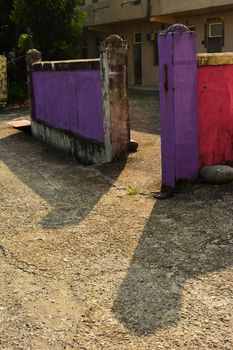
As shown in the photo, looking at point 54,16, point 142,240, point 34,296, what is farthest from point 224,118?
point 54,16

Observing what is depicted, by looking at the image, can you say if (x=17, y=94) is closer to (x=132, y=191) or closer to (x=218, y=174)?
(x=132, y=191)

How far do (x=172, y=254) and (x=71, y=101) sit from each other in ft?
19.6

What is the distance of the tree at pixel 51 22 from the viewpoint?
1983cm

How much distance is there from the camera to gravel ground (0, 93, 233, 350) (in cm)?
333

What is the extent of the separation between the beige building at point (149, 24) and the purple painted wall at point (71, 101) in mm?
8266

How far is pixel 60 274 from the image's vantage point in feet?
14.0

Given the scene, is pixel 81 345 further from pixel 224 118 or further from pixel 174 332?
pixel 224 118

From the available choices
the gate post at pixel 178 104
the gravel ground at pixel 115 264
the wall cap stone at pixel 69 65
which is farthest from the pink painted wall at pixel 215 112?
the wall cap stone at pixel 69 65

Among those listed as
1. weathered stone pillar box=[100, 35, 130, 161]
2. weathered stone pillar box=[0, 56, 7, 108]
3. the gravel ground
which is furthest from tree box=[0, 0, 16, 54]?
the gravel ground

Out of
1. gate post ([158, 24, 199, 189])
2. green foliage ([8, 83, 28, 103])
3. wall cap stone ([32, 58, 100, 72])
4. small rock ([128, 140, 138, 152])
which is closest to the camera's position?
gate post ([158, 24, 199, 189])

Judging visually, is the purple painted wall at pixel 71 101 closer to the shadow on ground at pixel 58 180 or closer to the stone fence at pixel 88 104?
the stone fence at pixel 88 104

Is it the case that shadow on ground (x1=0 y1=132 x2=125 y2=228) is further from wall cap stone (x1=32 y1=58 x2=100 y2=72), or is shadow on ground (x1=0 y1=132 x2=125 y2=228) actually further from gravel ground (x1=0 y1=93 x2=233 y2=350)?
wall cap stone (x1=32 y1=58 x2=100 y2=72)

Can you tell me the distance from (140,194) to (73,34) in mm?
16241

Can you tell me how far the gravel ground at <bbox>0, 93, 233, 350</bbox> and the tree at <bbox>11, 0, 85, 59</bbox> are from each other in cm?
1418
